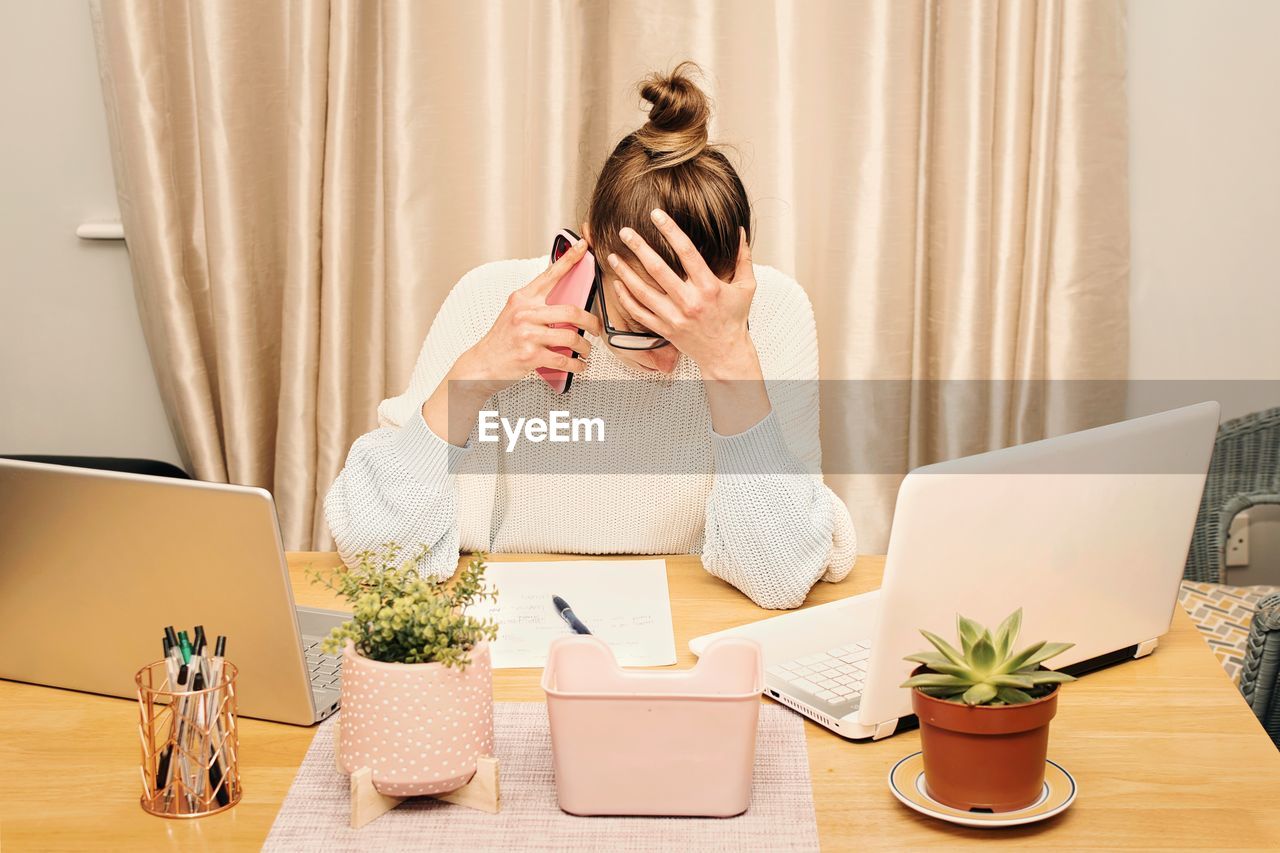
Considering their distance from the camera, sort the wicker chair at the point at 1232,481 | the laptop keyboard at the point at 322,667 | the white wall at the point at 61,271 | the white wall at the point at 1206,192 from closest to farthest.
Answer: the laptop keyboard at the point at 322,667 → the wicker chair at the point at 1232,481 → the white wall at the point at 1206,192 → the white wall at the point at 61,271

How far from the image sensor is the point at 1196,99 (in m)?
2.17

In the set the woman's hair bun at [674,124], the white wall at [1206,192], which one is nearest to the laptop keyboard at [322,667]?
the woman's hair bun at [674,124]

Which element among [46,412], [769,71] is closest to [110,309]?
[46,412]

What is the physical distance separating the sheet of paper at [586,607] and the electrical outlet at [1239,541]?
1.40 m

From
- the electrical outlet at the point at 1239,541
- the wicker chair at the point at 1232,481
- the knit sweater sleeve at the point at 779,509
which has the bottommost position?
the electrical outlet at the point at 1239,541

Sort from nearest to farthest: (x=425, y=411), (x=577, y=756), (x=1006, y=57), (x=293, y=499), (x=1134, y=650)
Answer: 1. (x=577, y=756)
2. (x=1134, y=650)
3. (x=425, y=411)
4. (x=1006, y=57)
5. (x=293, y=499)

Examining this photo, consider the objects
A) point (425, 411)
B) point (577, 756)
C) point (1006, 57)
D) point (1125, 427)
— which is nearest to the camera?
point (577, 756)

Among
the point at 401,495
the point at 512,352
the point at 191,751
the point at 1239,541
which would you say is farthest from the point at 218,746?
the point at 1239,541

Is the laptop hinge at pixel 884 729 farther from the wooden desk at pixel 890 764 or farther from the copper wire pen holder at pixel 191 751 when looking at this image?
the copper wire pen holder at pixel 191 751

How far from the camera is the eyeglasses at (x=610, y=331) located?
1.47 m

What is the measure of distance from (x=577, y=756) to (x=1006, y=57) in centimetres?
163

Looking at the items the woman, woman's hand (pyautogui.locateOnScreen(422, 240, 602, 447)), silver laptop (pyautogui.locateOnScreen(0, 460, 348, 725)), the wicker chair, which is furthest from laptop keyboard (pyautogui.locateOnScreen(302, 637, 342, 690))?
the wicker chair

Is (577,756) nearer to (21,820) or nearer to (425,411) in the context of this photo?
(21,820)

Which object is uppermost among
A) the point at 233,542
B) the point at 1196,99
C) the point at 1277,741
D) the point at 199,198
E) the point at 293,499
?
the point at 1196,99
